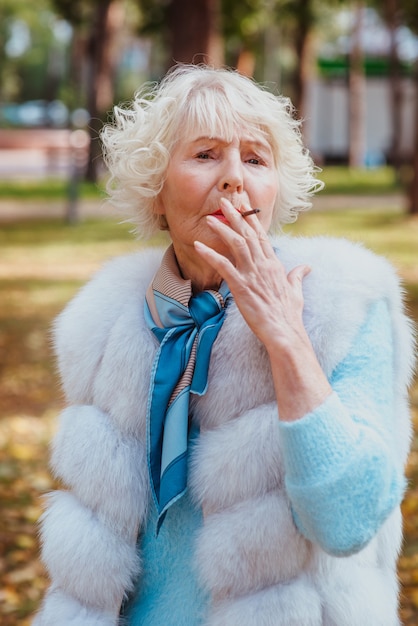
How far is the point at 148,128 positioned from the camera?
217 centimetres

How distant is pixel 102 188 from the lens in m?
2.84

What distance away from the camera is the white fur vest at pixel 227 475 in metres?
1.90

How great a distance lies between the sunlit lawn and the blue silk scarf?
454 mm

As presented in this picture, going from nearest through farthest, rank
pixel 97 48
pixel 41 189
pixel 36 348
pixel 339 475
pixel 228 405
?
pixel 339 475, pixel 228 405, pixel 36 348, pixel 41 189, pixel 97 48

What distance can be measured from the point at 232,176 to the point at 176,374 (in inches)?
17.6

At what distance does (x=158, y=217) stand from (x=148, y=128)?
0.86ft

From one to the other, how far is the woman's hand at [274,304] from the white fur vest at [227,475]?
9cm

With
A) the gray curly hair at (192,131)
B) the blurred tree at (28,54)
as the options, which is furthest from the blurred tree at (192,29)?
the blurred tree at (28,54)

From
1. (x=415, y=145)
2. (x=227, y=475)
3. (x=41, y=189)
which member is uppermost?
(x=227, y=475)

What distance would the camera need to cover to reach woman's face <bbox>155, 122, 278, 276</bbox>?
2.04 meters

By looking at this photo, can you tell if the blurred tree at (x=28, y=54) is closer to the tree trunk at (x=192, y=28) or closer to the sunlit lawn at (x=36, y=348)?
the sunlit lawn at (x=36, y=348)

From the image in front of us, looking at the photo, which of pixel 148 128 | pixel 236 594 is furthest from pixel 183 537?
pixel 148 128

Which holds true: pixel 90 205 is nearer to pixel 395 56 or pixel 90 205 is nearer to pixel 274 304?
Result: pixel 395 56

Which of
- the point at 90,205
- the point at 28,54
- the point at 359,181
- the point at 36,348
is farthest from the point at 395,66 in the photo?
the point at 28,54
